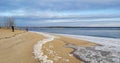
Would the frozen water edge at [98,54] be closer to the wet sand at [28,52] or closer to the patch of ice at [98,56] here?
the patch of ice at [98,56]

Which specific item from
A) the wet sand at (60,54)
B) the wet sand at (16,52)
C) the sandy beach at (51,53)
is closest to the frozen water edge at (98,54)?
the sandy beach at (51,53)

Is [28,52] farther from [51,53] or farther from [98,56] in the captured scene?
[98,56]

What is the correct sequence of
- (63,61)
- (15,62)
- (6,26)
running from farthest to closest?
(6,26)
(63,61)
(15,62)

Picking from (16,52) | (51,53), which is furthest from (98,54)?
(16,52)

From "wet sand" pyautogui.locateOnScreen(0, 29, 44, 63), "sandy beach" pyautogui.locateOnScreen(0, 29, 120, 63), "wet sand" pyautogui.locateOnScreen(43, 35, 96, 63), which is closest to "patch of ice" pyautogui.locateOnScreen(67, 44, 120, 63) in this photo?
"sandy beach" pyautogui.locateOnScreen(0, 29, 120, 63)

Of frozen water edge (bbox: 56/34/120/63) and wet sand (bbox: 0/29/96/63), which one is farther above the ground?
wet sand (bbox: 0/29/96/63)

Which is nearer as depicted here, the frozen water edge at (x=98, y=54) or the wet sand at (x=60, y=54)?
the wet sand at (x=60, y=54)

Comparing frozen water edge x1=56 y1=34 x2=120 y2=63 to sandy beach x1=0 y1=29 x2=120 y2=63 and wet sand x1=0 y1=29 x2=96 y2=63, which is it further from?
wet sand x1=0 y1=29 x2=96 y2=63

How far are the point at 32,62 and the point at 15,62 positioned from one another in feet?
2.96

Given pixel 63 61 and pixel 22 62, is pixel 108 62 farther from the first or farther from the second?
pixel 22 62

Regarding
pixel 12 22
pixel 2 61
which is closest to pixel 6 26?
pixel 12 22

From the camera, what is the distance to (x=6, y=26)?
227ft

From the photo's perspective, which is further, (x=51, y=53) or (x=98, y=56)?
(x=51, y=53)

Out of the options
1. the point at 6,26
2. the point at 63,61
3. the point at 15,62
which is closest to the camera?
the point at 15,62
